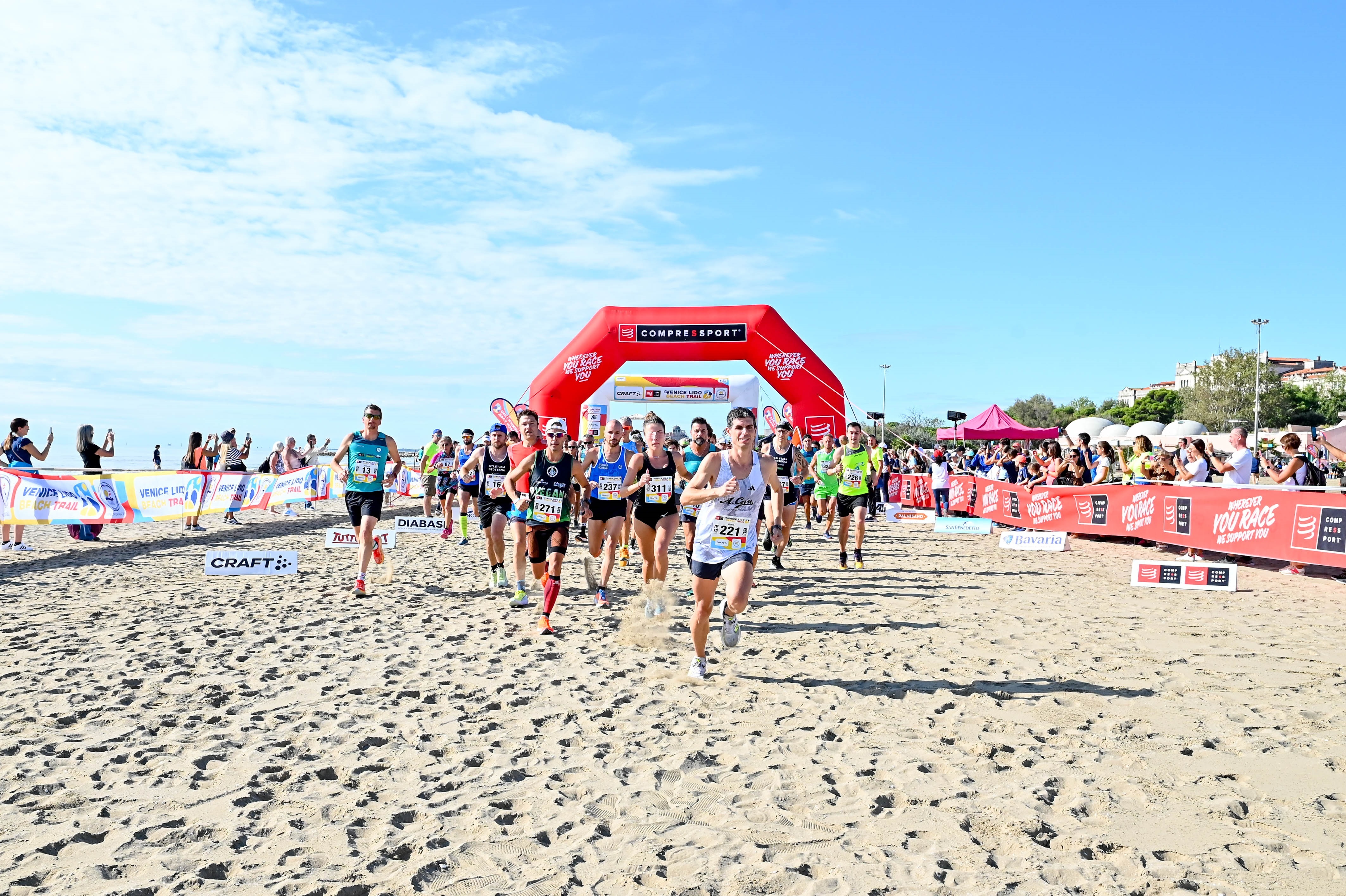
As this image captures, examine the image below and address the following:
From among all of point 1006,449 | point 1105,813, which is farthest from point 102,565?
point 1006,449

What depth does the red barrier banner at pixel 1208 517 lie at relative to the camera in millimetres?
10375

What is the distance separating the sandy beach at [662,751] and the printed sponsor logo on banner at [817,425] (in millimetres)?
12583

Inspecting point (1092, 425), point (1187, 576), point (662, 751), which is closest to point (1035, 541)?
point (1187, 576)

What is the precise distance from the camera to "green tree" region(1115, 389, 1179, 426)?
88.6m

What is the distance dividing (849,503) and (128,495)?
11036 mm

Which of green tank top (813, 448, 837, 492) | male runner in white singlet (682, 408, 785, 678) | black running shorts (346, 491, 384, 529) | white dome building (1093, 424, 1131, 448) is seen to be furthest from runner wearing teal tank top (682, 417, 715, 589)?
white dome building (1093, 424, 1131, 448)

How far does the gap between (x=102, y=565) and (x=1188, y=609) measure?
1185 centimetres

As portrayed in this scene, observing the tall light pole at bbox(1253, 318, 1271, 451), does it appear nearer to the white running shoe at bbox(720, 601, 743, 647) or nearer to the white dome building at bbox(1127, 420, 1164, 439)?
the white dome building at bbox(1127, 420, 1164, 439)

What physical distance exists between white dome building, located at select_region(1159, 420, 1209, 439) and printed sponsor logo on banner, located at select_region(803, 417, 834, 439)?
3270 cm

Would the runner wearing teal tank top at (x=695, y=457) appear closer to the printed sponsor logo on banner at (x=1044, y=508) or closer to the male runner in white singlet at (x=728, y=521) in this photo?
the male runner in white singlet at (x=728, y=521)

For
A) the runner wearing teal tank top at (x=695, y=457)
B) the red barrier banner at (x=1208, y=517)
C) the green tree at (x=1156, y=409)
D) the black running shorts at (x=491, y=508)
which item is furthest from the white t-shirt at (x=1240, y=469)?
the green tree at (x=1156, y=409)

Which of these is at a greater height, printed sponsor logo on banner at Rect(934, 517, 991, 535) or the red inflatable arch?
the red inflatable arch

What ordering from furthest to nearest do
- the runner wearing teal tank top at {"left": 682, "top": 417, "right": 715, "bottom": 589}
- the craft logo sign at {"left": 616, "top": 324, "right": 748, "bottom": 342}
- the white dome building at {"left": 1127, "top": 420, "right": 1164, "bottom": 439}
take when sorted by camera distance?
1. the white dome building at {"left": 1127, "top": 420, "right": 1164, "bottom": 439}
2. the craft logo sign at {"left": 616, "top": 324, "right": 748, "bottom": 342}
3. the runner wearing teal tank top at {"left": 682, "top": 417, "right": 715, "bottom": 589}

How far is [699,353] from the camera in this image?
21578mm
